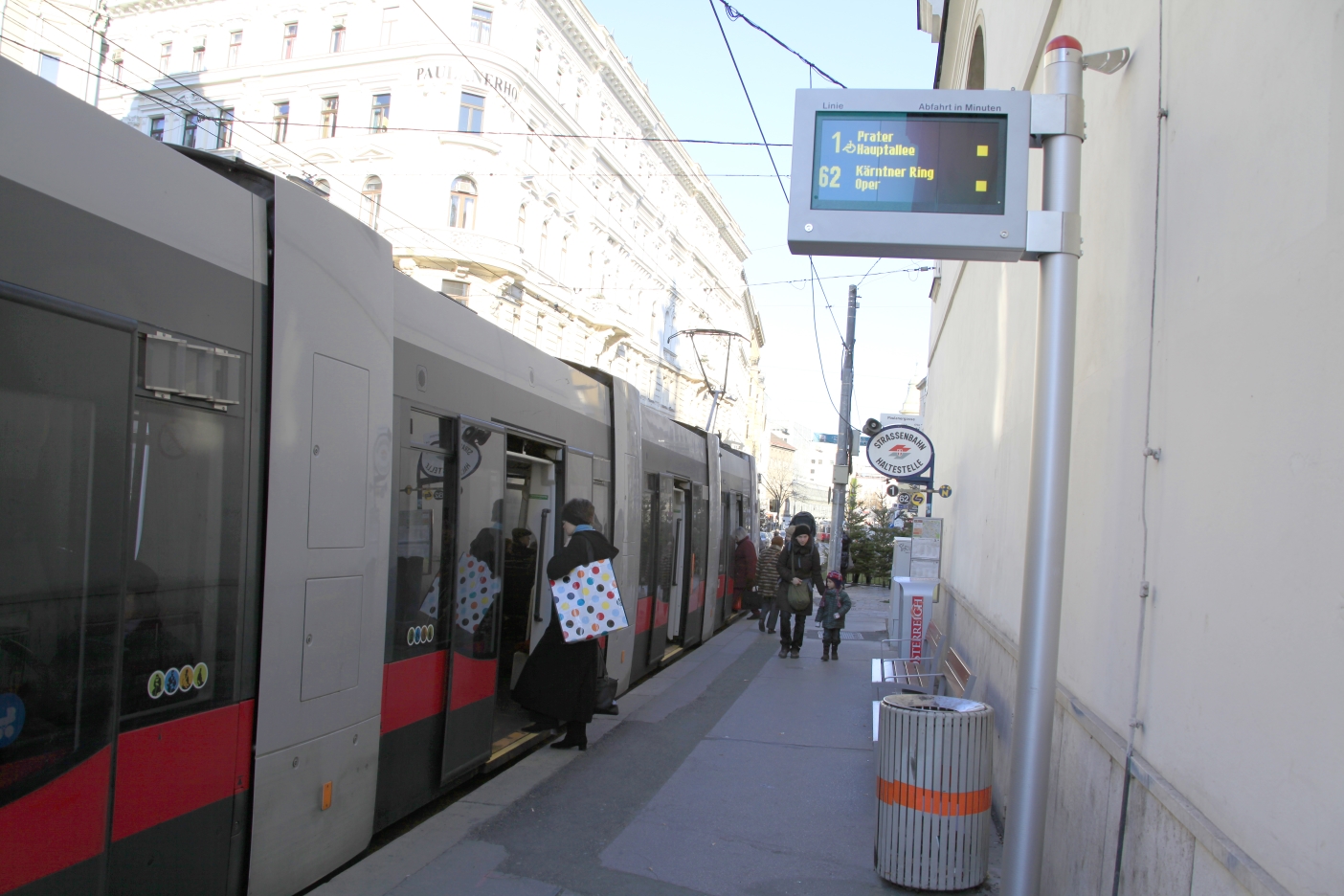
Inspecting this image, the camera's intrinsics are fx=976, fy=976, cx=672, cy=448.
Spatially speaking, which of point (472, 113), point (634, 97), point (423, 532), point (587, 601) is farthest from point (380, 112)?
point (423, 532)

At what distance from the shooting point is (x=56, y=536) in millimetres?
2924

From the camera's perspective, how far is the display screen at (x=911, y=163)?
4.16 meters

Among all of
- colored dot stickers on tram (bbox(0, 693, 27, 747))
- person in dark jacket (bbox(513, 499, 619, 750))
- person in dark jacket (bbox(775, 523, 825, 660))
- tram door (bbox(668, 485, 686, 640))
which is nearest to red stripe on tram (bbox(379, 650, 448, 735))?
person in dark jacket (bbox(513, 499, 619, 750))

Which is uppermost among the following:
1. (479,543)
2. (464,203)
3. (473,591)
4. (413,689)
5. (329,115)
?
(329,115)

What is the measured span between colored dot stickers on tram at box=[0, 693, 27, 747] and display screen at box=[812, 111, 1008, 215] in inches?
133

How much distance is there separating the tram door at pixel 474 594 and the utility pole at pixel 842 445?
15130 millimetres

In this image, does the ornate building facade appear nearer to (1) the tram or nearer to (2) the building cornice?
(2) the building cornice

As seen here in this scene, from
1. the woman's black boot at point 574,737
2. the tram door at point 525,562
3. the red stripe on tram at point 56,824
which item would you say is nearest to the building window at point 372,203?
the tram door at point 525,562

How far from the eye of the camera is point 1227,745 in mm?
2781

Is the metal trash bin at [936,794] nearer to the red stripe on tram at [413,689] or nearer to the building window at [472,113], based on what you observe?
the red stripe on tram at [413,689]

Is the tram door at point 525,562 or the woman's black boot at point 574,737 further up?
the tram door at point 525,562

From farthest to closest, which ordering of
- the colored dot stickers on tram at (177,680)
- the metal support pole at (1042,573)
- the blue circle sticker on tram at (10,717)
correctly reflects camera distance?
the metal support pole at (1042,573)
the colored dot stickers on tram at (177,680)
the blue circle sticker on tram at (10,717)

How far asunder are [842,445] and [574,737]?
1574cm

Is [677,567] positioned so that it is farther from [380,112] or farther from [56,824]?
[380,112]
